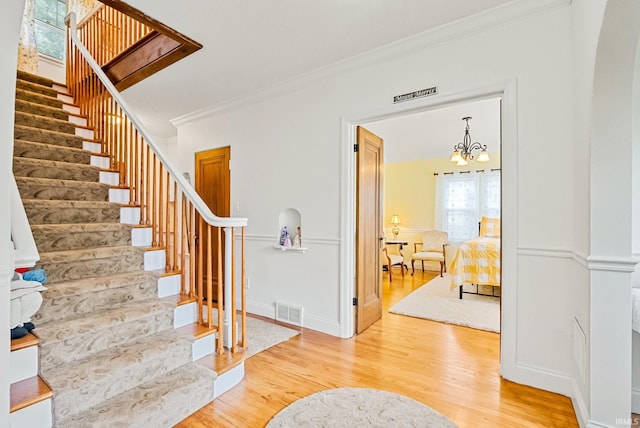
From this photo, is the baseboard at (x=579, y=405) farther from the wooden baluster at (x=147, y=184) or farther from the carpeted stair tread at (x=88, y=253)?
the wooden baluster at (x=147, y=184)

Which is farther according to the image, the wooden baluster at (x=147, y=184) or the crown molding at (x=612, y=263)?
the wooden baluster at (x=147, y=184)

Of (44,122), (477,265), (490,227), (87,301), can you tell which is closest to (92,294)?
(87,301)

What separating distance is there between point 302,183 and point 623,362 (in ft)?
8.72

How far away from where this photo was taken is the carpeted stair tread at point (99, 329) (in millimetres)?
1643

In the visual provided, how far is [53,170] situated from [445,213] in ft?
20.7

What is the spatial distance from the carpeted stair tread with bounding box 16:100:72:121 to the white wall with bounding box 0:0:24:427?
275 cm

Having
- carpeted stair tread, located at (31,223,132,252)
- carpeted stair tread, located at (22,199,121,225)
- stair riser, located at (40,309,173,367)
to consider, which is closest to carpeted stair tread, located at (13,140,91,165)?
carpeted stair tread, located at (22,199,121,225)

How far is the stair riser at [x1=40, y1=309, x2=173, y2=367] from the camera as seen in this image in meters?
1.62

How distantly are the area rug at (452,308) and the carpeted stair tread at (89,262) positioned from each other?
2.87m

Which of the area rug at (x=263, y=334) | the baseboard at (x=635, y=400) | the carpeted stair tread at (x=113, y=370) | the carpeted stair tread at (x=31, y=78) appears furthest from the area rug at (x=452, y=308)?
the carpeted stair tread at (x=31, y=78)

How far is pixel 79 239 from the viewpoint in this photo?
238 cm

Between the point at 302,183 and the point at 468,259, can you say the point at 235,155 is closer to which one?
the point at 302,183

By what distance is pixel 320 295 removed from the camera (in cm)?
310

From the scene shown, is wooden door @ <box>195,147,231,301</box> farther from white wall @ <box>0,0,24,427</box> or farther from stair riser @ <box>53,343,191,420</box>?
white wall @ <box>0,0,24,427</box>
